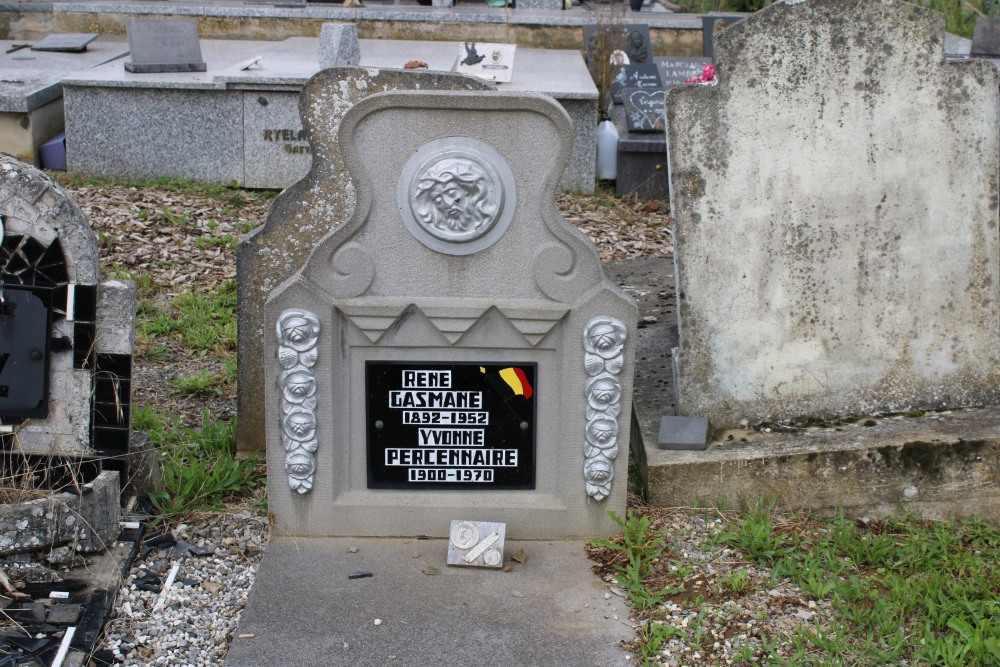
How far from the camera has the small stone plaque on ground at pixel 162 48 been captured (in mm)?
8227

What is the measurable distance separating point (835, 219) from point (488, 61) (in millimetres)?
4577

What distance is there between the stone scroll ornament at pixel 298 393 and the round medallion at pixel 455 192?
1.56ft

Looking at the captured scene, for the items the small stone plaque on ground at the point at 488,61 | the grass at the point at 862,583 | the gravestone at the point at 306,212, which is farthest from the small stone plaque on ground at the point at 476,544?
the small stone plaque on ground at the point at 488,61

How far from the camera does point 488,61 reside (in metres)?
8.17

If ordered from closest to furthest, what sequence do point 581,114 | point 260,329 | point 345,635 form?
point 345,635 < point 260,329 < point 581,114

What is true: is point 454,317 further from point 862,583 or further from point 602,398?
point 862,583

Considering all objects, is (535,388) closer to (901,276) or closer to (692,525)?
(692,525)

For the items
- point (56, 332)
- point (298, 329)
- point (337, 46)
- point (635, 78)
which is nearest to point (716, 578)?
point (298, 329)

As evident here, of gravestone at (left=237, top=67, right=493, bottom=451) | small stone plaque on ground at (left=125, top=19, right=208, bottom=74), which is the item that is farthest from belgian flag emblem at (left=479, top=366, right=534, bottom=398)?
small stone plaque on ground at (left=125, top=19, right=208, bottom=74)

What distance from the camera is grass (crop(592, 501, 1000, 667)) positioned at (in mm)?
3191

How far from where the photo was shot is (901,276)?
13.5 feet

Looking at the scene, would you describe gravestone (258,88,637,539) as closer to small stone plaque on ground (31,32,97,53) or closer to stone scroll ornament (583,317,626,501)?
stone scroll ornament (583,317,626,501)

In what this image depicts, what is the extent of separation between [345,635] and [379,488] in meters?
0.67

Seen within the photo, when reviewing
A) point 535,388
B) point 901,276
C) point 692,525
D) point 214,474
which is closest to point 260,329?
point 214,474
